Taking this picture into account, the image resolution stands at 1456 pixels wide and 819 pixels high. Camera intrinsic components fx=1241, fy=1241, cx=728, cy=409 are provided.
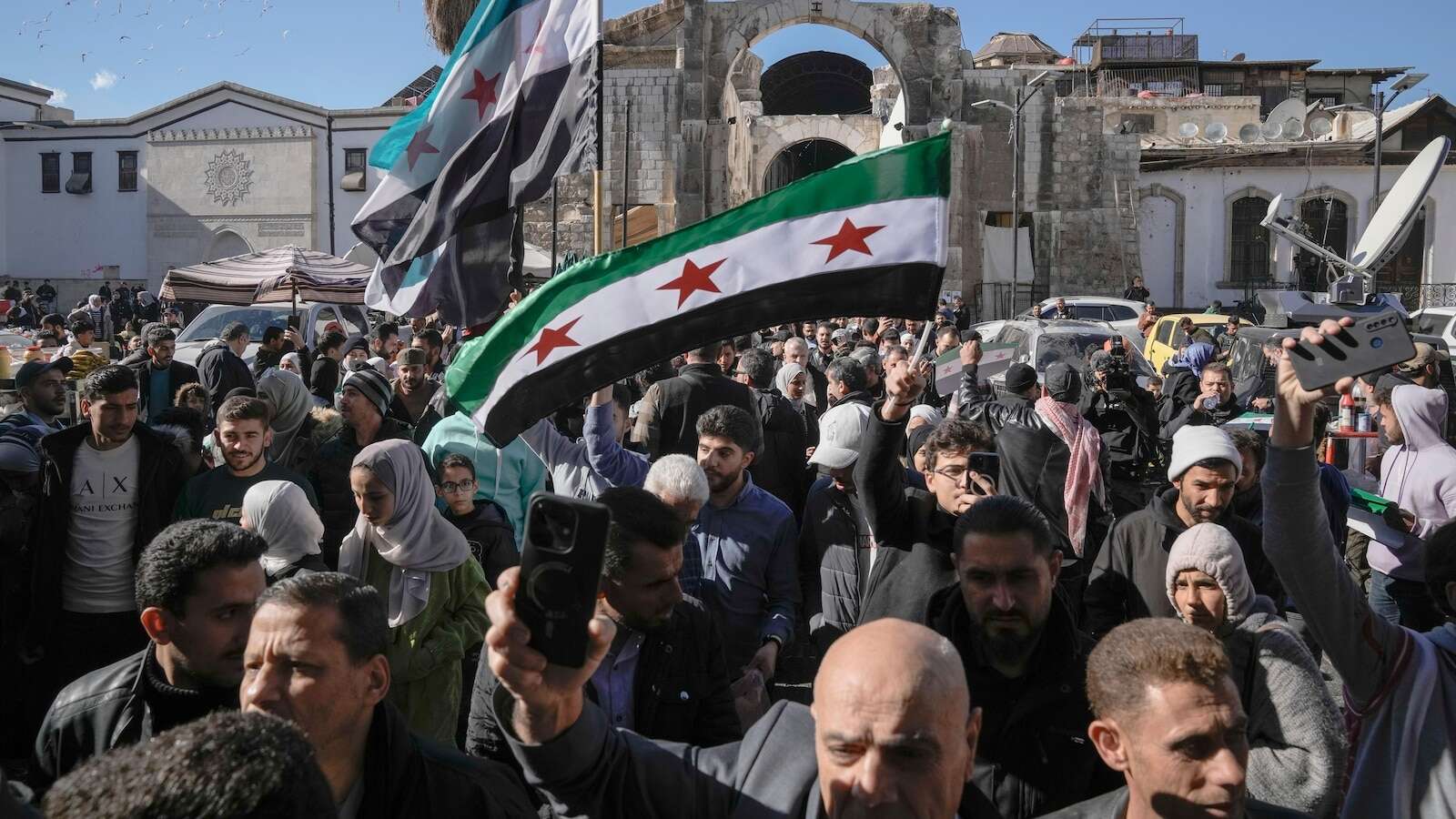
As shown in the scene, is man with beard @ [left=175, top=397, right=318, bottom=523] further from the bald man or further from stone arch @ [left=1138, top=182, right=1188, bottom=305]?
stone arch @ [left=1138, top=182, right=1188, bottom=305]

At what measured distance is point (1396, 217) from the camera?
388 inches

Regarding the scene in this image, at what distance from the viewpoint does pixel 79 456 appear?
5027mm

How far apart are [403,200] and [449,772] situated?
4668mm

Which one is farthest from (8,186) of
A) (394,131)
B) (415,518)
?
(415,518)

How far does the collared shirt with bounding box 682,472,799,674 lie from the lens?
4566 mm

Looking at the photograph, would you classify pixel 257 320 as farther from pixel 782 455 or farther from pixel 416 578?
pixel 416 578

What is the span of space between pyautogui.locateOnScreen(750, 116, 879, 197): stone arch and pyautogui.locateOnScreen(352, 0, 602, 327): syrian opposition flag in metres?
31.9

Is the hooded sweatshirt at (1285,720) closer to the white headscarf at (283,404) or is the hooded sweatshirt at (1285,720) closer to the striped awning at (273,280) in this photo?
the white headscarf at (283,404)

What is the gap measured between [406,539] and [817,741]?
7.70ft

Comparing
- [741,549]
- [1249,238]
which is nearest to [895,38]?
[1249,238]

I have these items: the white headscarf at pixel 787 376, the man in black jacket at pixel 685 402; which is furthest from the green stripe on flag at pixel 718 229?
the white headscarf at pixel 787 376

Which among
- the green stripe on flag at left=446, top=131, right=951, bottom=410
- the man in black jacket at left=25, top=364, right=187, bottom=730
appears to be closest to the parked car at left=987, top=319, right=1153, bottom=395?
the green stripe on flag at left=446, top=131, right=951, bottom=410

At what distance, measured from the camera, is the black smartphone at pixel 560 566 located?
72.3 inches

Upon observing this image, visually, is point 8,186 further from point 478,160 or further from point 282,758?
point 282,758
